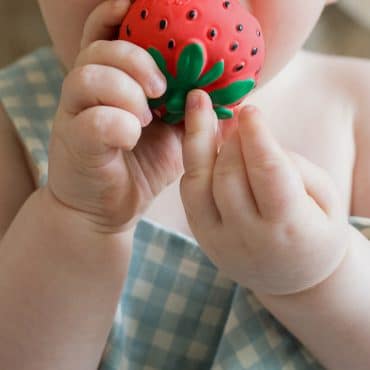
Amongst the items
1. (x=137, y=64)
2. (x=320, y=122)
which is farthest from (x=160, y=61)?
(x=320, y=122)

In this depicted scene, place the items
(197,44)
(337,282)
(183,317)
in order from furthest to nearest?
(183,317)
(337,282)
(197,44)

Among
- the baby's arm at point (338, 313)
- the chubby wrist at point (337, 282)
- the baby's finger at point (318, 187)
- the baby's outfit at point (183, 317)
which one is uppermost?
the baby's finger at point (318, 187)

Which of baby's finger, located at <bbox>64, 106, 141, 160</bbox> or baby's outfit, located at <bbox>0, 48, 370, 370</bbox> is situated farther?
baby's outfit, located at <bbox>0, 48, 370, 370</bbox>

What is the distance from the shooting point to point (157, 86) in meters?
0.47

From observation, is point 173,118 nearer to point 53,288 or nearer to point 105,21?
point 105,21

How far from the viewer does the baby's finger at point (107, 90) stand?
48 cm

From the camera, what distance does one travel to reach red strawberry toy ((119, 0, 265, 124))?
1.54ft

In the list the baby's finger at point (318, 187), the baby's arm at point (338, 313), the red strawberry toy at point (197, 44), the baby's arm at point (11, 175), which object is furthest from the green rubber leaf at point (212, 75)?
the baby's arm at point (11, 175)

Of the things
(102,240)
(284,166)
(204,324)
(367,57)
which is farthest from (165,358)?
(367,57)

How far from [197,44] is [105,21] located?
102 millimetres

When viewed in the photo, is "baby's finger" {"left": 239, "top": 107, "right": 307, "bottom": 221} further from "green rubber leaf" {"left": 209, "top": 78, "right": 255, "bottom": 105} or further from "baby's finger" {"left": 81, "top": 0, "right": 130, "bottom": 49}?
"baby's finger" {"left": 81, "top": 0, "right": 130, "bottom": 49}

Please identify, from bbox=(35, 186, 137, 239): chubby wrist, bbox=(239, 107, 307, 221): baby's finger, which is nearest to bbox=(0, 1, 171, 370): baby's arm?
bbox=(35, 186, 137, 239): chubby wrist

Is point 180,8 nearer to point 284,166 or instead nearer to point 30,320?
point 284,166

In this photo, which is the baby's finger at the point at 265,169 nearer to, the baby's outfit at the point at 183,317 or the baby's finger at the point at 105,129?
the baby's finger at the point at 105,129
